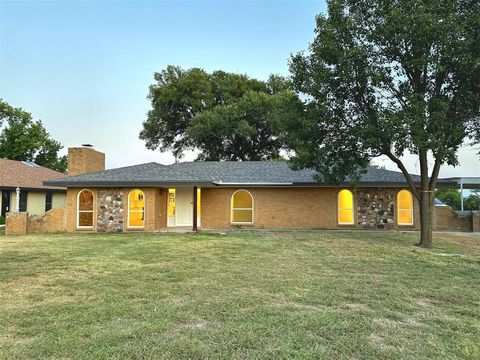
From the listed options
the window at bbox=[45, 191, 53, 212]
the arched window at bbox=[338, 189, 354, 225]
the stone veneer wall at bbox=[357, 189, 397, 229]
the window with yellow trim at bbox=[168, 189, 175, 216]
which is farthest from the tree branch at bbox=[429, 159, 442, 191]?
the window at bbox=[45, 191, 53, 212]

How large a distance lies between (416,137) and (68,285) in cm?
944

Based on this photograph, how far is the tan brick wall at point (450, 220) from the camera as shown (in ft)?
60.2

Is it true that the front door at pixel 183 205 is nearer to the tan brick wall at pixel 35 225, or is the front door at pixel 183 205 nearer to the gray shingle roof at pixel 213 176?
the gray shingle roof at pixel 213 176

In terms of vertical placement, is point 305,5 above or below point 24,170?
above

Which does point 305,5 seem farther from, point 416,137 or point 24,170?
point 24,170

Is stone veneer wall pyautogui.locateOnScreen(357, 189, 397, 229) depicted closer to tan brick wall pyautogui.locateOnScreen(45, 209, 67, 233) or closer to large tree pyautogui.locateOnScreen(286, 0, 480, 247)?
large tree pyautogui.locateOnScreen(286, 0, 480, 247)

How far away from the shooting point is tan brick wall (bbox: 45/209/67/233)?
16.1 m

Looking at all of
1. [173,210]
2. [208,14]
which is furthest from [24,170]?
[208,14]

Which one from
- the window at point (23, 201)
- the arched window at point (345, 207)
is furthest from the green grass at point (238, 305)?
the window at point (23, 201)

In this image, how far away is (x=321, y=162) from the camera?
44.0 ft

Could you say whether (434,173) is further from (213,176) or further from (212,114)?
(212,114)

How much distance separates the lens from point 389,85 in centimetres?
1211

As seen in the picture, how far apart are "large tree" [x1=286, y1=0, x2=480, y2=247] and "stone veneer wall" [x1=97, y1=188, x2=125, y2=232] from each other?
8.31 m

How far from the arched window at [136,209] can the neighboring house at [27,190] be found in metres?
7.15
